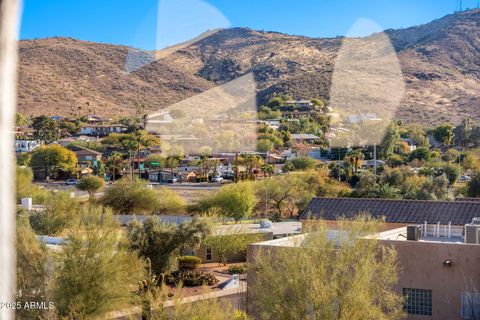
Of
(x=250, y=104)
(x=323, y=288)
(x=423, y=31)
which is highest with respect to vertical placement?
(x=423, y=31)

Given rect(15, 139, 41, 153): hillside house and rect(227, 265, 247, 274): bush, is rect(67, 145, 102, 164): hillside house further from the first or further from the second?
rect(227, 265, 247, 274): bush

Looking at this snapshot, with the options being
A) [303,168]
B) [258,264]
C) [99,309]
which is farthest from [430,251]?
[303,168]

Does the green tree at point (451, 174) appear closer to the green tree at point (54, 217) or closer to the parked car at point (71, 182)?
the parked car at point (71, 182)

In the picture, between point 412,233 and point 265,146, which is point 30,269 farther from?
point 265,146

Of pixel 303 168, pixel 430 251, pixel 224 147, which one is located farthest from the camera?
pixel 224 147

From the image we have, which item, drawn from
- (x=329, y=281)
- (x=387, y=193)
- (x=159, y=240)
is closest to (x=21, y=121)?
(x=387, y=193)

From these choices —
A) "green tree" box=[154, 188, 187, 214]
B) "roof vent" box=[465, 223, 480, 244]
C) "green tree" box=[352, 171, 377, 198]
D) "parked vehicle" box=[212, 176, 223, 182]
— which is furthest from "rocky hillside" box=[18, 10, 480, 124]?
"roof vent" box=[465, 223, 480, 244]

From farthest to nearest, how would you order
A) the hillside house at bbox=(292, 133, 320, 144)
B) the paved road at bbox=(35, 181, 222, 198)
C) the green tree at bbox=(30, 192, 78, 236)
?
the hillside house at bbox=(292, 133, 320, 144) → the paved road at bbox=(35, 181, 222, 198) → the green tree at bbox=(30, 192, 78, 236)

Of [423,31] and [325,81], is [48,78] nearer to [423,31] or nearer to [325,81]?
[325,81]
